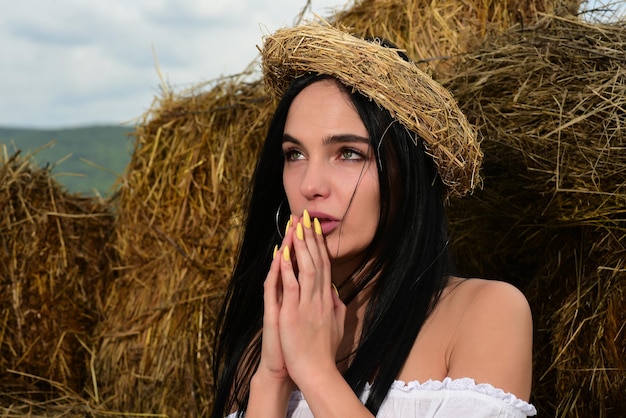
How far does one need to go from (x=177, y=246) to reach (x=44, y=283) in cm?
62

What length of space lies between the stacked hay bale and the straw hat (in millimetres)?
485

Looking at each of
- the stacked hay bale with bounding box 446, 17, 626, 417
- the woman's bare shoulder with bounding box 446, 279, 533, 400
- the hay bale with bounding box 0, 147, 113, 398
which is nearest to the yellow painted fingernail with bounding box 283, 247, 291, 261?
the woman's bare shoulder with bounding box 446, 279, 533, 400

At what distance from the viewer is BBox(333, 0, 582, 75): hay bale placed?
314cm

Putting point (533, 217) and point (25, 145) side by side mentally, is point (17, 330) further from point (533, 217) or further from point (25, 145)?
point (533, 217)

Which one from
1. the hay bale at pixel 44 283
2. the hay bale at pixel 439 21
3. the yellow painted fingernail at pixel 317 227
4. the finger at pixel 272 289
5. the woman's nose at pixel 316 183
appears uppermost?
the hay bale at pixel 439 21

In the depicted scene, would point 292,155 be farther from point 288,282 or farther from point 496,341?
point 496,341

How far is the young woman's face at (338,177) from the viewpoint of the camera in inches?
70.5

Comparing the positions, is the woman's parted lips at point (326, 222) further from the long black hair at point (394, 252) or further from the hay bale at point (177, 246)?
the hay bale at point (177, 246)

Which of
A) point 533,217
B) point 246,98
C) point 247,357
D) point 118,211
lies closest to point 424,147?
point 247,357

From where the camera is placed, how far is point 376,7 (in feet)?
11.0

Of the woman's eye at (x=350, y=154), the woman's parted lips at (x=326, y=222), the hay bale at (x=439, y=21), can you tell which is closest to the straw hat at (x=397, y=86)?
the woman's eye at (x=350, y=154)

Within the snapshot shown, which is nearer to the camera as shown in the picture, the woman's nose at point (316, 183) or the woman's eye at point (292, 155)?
the woman's nose at point (316, 183)

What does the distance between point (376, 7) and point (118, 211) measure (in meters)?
1.44

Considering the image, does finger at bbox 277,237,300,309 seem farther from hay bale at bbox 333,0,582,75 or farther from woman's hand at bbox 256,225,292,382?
hay bale at bbox 333,0,582,75
